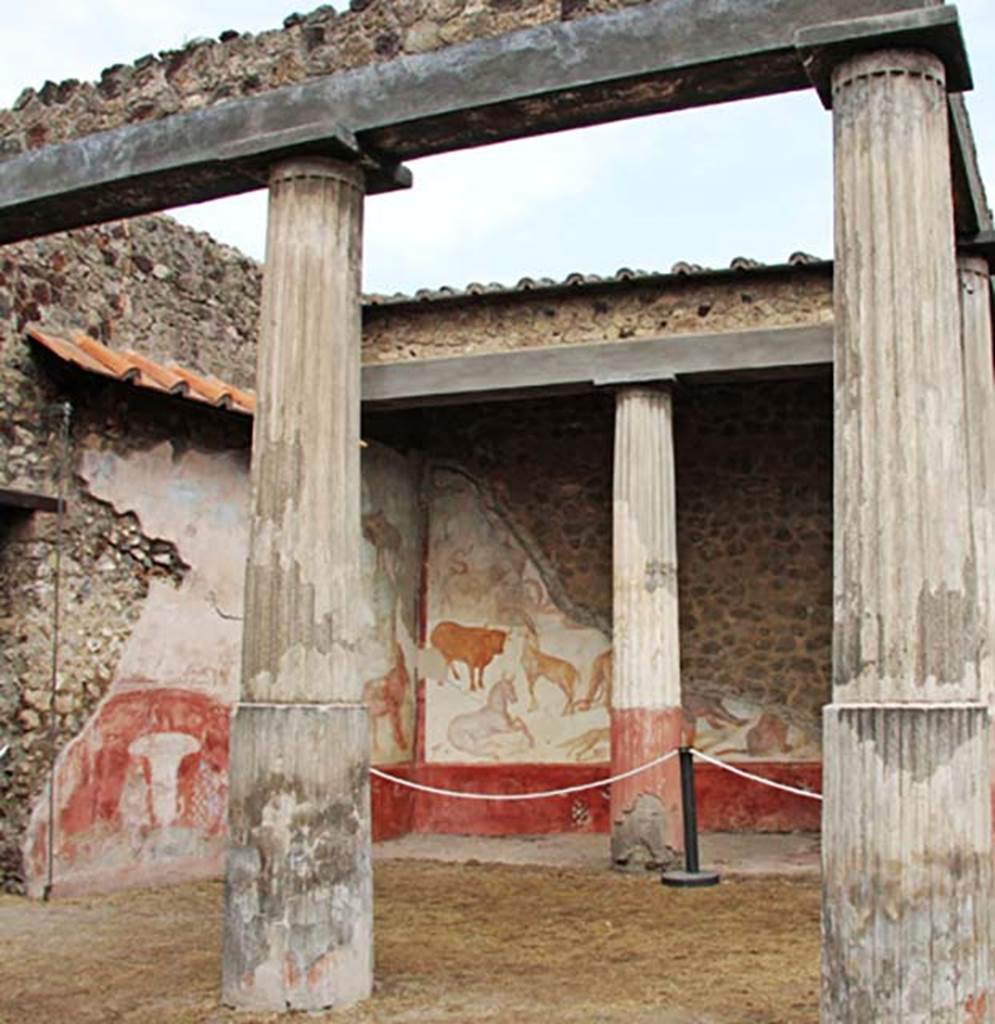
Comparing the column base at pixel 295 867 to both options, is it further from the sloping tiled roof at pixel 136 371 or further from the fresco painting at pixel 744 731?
the fresco painting at pixel 744 731

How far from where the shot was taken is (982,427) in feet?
24.5

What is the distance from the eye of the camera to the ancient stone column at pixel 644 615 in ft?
30.4

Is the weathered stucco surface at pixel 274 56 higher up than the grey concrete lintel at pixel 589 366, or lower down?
higher up

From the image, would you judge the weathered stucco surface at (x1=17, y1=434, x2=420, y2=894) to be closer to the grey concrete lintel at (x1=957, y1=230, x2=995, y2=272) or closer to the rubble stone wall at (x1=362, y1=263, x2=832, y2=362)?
the rubble stone wall at (x1=362, y1=263, x2=832, y2=362)

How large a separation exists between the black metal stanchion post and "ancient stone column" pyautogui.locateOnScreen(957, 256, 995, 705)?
1.99m

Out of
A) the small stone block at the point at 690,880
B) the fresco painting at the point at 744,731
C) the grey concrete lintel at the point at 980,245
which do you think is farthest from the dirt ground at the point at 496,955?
the grey concrete lintel at the point at 980,245

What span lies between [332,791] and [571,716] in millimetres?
6689

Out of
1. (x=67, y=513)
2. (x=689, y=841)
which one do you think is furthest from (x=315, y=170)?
(x=689, y=841)

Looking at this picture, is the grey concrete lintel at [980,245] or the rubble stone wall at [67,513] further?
the rubble stone wall at [67,513]

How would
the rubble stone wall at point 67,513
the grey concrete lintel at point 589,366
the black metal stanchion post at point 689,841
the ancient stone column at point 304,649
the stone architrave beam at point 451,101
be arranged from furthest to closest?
the grey concrete lintel at point 589,366 → the black metal stanchion post at point 689,841 → the rubble stone wall at point 67,513 → the ancient stone column at point 304,649 → the stone architrave beam at point 451,101

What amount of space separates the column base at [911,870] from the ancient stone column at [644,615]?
5007 mm

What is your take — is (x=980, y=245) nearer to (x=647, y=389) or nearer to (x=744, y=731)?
(x=647, y=389)

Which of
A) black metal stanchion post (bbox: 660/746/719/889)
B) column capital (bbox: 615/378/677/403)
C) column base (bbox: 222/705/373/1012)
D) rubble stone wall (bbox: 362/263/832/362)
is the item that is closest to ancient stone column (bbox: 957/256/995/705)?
rubble stone wall (bbox: 362/263/832/362)

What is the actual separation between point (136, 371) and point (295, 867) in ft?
12.0
